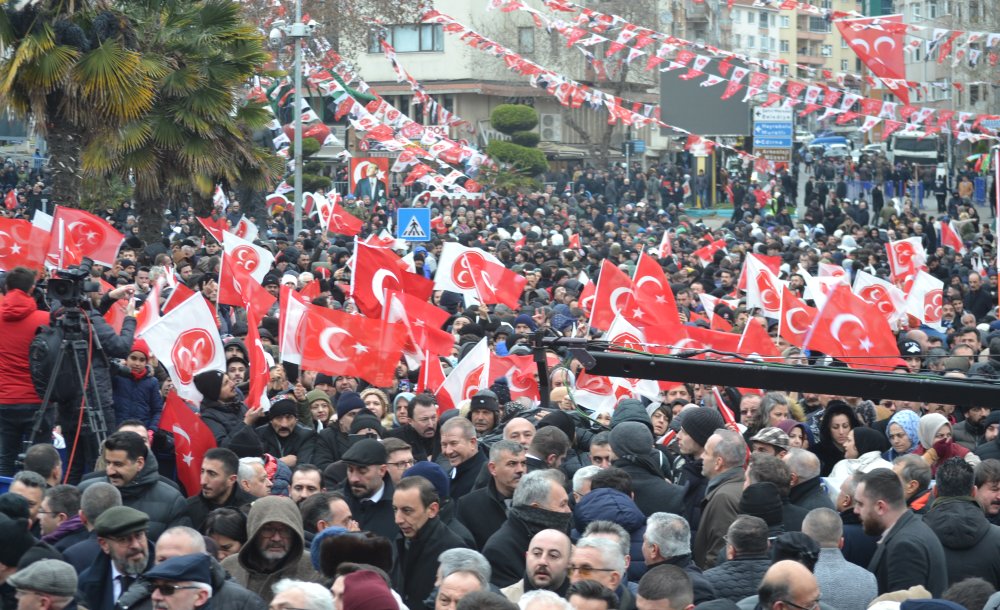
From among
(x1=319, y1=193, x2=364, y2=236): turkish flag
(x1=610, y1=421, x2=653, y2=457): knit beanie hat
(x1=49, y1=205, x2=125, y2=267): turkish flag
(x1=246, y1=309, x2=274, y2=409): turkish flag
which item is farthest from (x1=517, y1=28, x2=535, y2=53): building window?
(x1=610, y1=421, x2=653, y2=457): knit beanie hat

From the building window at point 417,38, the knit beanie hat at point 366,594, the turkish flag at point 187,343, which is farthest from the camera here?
the building window at point 417,38

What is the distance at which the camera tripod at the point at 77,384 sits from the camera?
367 inches

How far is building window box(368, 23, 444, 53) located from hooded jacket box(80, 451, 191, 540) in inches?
2045

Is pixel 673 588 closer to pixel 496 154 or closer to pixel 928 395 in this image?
pixel 928 395

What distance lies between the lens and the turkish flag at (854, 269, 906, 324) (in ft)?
52.2

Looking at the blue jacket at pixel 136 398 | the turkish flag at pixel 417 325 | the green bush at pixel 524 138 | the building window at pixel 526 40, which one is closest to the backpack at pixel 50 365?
the blue jacket at pixel 136 398

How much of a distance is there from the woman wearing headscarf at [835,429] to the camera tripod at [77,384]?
178 inches

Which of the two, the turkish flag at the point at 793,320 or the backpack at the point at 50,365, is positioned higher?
the backpack at the point at 50,365

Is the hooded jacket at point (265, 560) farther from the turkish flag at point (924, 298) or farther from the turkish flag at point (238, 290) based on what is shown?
the turkish flag at point (924, 298)

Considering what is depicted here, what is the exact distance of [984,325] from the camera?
635 inches

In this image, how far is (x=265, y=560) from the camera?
6.28 m

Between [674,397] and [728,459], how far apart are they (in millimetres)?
3015

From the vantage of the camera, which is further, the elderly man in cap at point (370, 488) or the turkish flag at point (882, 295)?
the turkish flag at point (882, 295)

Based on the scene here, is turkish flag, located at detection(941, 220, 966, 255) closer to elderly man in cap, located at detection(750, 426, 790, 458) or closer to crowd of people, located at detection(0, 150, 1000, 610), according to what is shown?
crowd of people, located at detection(0, 150, 1000, 610)
